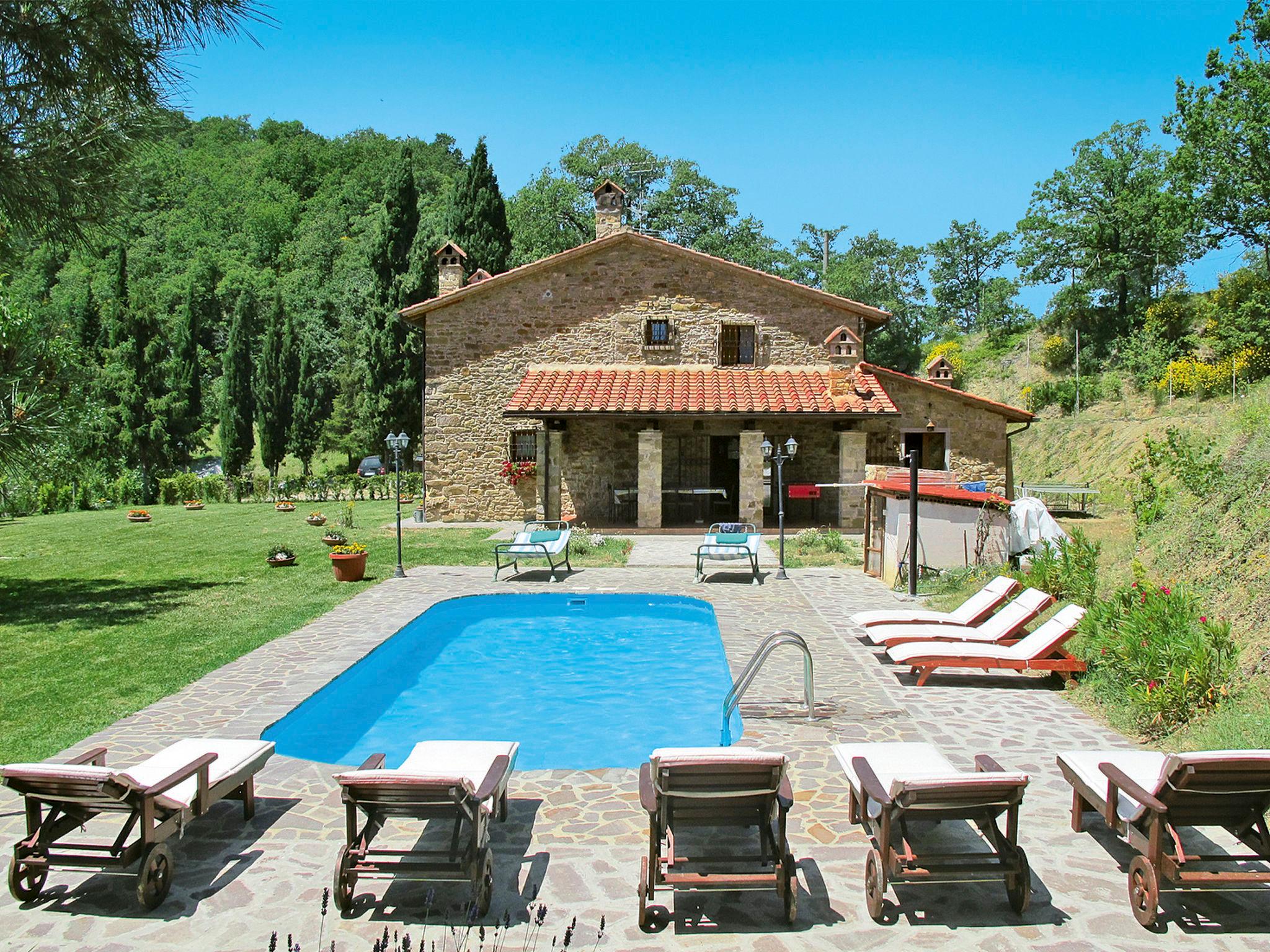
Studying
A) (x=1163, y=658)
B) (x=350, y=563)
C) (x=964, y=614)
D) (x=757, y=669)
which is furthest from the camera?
(x=350, y=563)

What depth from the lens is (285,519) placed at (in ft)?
73.1

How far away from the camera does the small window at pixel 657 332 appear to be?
20875 millimetres

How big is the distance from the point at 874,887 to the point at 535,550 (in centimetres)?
1035

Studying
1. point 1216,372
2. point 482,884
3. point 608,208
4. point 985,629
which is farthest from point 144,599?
point 1216,372

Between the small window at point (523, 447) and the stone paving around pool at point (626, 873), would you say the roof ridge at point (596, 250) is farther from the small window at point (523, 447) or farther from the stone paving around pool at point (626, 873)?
the stone paving around pool at point (626, 873)

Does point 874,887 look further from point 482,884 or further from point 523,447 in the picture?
point 523,447

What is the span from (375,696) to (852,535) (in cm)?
1265

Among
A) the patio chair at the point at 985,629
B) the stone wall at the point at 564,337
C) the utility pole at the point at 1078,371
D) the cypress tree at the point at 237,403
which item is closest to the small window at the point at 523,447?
the stone wall at the point at 564,337

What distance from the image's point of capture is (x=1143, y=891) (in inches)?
154

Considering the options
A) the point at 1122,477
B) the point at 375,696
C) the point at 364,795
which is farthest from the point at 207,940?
the point at 1122,477

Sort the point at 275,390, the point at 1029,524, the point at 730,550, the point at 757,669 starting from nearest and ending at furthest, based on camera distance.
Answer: the point at 757,669, the point at 1029,524, the point at 730,550, the point at 275,390

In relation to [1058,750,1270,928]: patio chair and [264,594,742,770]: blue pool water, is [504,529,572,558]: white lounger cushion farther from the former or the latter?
[1058,750,1270,928]: patio chair

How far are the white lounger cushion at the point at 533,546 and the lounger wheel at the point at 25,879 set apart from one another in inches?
384

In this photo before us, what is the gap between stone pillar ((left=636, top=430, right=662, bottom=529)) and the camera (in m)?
19.2
